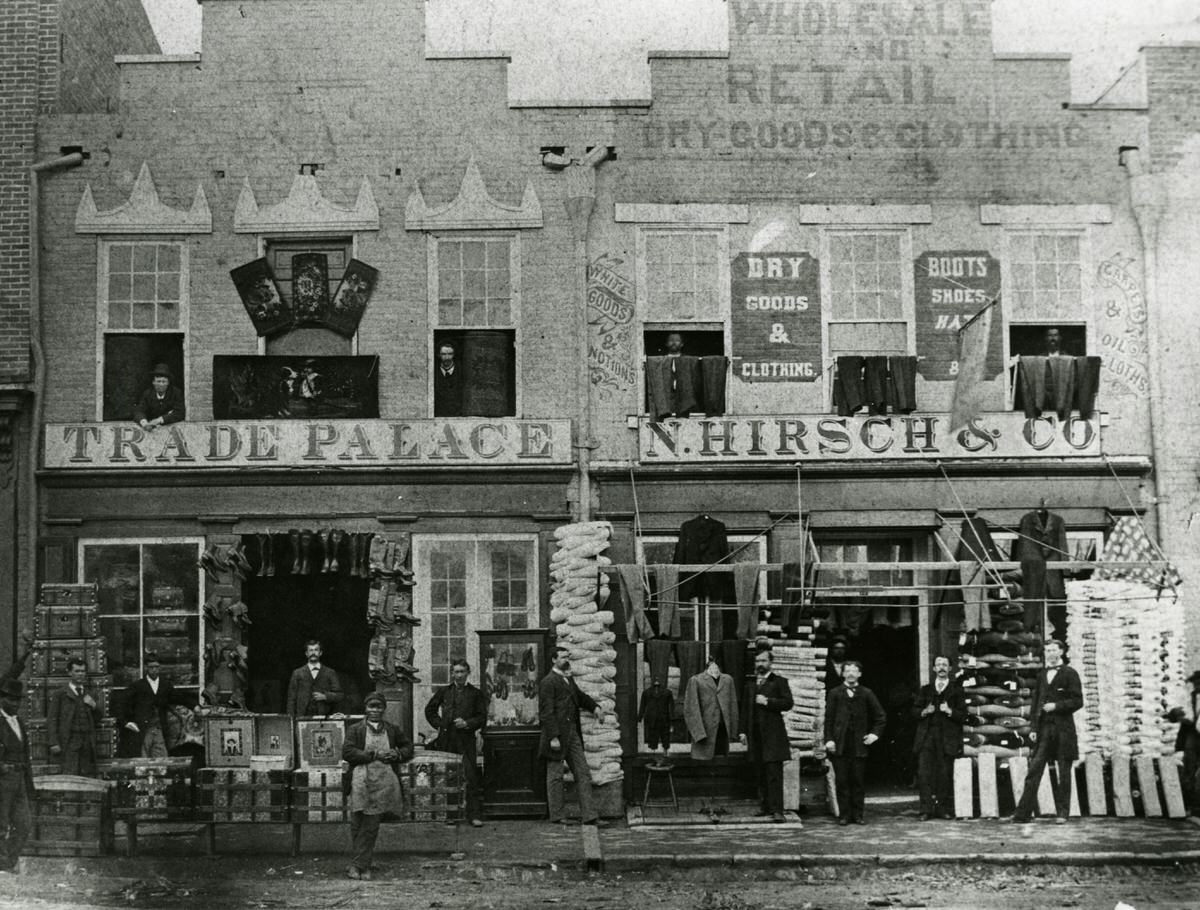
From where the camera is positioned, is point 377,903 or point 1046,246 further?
point 1046,246

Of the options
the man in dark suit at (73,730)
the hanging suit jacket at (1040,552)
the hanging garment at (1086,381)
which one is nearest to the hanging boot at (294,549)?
the man in dark suit at (73,730)

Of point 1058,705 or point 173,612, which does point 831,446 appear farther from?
point 173,612

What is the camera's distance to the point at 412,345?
→ 1788 cm

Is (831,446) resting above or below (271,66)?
below

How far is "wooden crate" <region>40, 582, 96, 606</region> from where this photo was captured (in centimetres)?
1673

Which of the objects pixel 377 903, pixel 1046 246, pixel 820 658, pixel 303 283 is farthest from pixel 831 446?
pixel 377 903

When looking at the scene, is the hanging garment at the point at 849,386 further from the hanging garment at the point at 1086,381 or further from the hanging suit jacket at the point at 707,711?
the hanging suit jacket at the point at 707,711

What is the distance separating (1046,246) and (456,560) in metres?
8.46

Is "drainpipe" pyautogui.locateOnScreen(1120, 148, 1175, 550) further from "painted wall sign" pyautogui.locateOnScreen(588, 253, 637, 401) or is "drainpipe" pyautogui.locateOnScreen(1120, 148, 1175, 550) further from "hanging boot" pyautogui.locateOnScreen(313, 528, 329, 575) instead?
"hanging boot" pyautogui.locateOnScreen(313, 528, 329, 575)

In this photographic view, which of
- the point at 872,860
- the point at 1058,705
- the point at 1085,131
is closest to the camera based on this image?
the point at 872,860

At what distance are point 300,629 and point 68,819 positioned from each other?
4519 mm

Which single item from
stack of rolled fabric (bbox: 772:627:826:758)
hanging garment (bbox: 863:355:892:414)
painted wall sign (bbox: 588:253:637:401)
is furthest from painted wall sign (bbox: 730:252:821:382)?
stack of rolled fabric (bbox: 772:627:826:758)

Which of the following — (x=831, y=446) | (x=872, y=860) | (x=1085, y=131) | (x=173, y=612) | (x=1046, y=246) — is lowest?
(x=872, y=860)

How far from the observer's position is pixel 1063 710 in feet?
51.6
